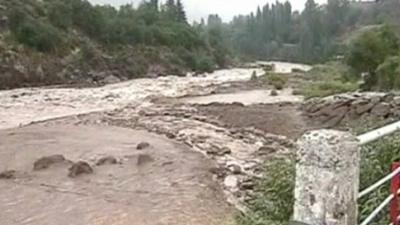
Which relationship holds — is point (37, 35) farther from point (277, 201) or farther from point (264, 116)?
point (277, 201)

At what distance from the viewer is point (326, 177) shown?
2211 millimetres

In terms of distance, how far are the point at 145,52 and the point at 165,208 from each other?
154ft

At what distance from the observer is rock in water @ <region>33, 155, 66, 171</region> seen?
14.9 meters

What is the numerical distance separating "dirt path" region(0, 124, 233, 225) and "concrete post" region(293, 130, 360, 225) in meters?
7.69

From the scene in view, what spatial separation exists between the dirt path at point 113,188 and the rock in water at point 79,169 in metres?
0.17

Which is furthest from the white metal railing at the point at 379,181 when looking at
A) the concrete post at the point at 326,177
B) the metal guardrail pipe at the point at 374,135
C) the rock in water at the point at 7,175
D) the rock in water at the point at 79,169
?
the rock in water at the point at 7,175

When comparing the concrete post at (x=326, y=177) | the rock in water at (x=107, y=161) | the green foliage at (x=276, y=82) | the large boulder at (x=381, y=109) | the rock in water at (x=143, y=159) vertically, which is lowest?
the green foliage at (x=276, y=82)

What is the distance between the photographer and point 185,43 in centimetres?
6544

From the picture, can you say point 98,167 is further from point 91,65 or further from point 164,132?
point 91,65

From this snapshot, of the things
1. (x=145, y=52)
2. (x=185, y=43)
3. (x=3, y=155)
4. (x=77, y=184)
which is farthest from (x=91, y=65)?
(x=77, y=184)

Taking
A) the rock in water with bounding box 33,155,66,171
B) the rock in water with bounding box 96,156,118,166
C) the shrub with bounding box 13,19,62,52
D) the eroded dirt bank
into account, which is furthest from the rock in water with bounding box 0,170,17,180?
the shrub with bounding box 13,19,62,52

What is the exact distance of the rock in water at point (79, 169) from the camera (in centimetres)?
1396

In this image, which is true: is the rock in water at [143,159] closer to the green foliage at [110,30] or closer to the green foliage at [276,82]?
the green foliage at [276,82]

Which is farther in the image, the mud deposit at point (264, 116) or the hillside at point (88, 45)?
the hillside at point (88, 45)
